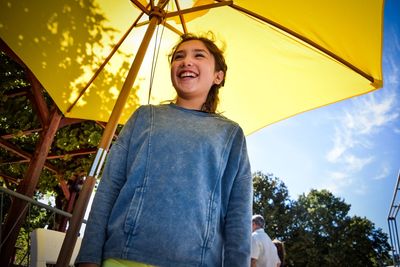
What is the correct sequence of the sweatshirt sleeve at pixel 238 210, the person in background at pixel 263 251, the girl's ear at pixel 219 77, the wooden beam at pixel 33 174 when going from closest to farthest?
1. the sweatshirt sleeve at pixel 238 210
2. the girl's ear at pixel 219 77
3. the wooden beam at pixel 33 174
4. the person in background at pixel 263 251

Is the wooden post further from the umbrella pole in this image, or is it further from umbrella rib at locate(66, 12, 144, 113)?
umbrella rib at locate(66, 12, 144, 113)

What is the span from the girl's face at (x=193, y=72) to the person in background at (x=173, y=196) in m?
0.21

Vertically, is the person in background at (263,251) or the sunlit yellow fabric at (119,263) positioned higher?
the person in background at (263,251)

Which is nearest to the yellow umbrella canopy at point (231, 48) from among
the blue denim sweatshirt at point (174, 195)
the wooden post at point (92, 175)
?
the wooden post at point (92, 175)

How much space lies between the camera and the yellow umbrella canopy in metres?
2.53

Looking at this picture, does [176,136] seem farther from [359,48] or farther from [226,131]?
[359,48]

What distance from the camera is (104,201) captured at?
1.18 metres

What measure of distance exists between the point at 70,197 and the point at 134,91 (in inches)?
324

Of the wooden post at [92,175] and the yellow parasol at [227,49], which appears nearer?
the wooden post at [92,175]

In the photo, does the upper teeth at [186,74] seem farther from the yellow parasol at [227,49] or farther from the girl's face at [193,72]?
the yellow parasol at [227,49]

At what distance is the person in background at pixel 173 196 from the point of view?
105 centimetres

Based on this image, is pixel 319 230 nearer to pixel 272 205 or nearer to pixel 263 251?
pixel 272 205

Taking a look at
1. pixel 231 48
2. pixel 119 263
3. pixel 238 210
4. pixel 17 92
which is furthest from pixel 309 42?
pixel 17 92

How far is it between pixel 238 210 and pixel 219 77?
95 centimetres
